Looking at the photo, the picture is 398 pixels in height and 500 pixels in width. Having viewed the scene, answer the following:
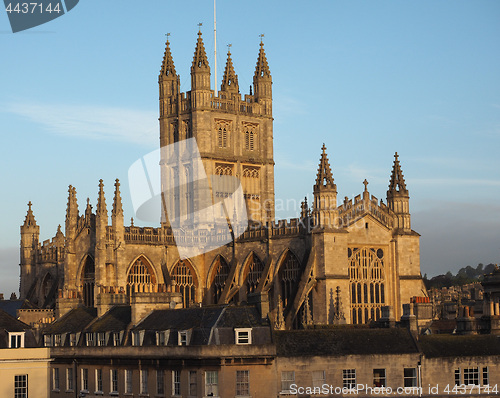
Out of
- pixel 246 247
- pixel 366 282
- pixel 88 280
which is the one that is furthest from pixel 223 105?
pixel 366 282

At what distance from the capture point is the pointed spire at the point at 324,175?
8637 cm

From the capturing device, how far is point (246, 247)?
9338 cm

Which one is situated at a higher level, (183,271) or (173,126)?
(173,126)

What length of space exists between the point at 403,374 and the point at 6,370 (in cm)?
2134

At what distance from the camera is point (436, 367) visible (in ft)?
182

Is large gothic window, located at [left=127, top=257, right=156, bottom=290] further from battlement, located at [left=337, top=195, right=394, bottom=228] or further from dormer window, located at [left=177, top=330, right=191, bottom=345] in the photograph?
dormer window, located at [left=177, top=330, right=191, bottom=345]

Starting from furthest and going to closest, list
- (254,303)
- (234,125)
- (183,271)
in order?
(234,125) → (183,271) → (254,303)

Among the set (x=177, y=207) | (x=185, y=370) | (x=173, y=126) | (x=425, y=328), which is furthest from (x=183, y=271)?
(x=185, y=370)

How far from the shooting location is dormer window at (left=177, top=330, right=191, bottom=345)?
5672 cm

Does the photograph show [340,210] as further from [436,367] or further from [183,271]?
[436,367]

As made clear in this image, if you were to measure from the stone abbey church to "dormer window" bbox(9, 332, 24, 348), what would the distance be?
9212 millimetres

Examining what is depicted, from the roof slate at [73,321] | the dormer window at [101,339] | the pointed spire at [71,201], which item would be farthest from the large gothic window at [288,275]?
the dormer window at [101,339]

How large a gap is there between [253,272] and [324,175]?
10.9 m

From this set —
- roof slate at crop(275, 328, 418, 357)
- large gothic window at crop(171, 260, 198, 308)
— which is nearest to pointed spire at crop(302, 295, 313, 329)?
large gothic window at crop(171, 260, 198, 308)
